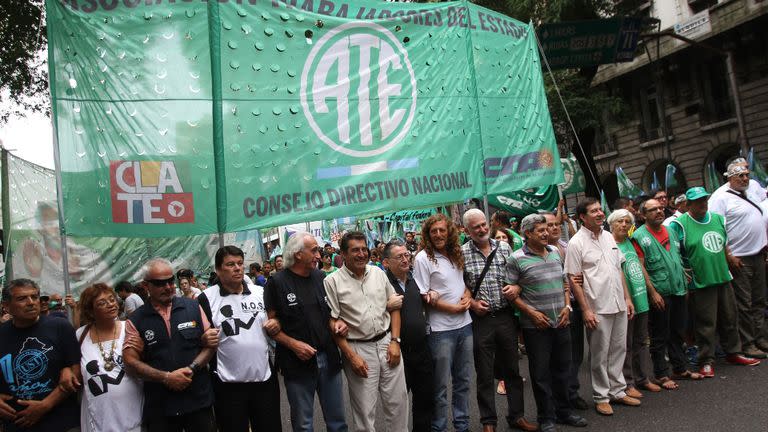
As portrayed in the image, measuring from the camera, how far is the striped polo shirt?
15.6 feet

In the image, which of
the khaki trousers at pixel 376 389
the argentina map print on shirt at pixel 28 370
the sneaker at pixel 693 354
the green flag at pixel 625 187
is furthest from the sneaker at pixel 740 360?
the green flag at pixel 625 187

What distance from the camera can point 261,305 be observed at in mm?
3971

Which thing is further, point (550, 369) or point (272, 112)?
point (550, 369)

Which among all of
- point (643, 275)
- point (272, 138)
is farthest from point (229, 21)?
point (643, 275)

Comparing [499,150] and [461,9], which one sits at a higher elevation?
[461,9]

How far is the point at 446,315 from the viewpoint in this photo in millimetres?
4523

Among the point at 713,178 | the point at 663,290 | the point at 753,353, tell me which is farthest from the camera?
the point at 713,178

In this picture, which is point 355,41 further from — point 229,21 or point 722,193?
point 722,193

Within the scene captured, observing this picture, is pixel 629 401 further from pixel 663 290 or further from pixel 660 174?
pixel 660 174

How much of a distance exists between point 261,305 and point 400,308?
38.9 inches

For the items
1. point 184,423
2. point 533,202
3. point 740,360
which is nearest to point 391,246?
point 184,423

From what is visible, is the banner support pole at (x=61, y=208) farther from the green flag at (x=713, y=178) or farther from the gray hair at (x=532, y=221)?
the green flag at (x=713, y=178)

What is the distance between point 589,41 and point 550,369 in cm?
631

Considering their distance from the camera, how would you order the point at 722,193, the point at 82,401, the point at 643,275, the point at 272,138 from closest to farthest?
the point at 82,401 → the point at 272,138 → the point at 643,275 → the point at 722,193
